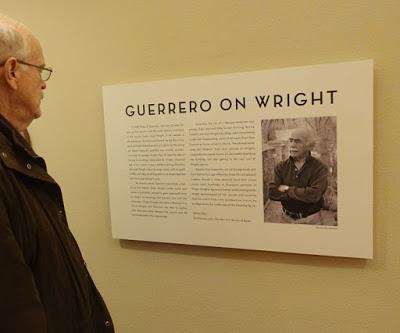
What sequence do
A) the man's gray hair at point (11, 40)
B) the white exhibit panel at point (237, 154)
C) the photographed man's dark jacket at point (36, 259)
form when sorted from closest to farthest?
the photographed man's dark jacket at point (36, 259)
the man's gray hair at point (11, 40)
the white exhibit panel at point (237, 154)

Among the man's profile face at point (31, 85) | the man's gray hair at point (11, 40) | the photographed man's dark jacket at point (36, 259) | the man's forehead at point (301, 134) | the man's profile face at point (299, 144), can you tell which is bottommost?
the photographed man's dark jacket at point (36, 259)

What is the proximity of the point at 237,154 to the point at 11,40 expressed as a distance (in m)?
0.73

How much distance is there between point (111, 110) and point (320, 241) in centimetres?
87

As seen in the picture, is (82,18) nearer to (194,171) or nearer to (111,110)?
(111,110)

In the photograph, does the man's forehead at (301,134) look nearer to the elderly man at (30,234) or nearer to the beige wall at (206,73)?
the beige wall at (206,73)

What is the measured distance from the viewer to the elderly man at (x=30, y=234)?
799mm

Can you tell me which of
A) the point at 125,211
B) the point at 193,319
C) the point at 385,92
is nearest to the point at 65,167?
the point at 125,211

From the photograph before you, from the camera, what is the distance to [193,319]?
1495 mm

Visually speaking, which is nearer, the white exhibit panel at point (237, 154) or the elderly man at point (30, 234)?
the elderly man at point (30, 234)

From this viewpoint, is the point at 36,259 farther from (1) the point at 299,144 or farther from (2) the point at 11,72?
(1) the point at 299,144

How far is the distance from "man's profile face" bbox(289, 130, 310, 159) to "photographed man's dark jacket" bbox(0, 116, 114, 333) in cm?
70

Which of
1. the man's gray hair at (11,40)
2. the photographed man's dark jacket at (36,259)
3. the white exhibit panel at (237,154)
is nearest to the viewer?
the photographed man's dark jacket at (36,259)

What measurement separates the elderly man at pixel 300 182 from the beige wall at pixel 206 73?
155 millimetres

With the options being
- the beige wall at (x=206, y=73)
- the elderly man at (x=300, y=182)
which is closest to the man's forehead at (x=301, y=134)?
the elderly man at (x=300, y=182)
